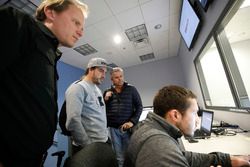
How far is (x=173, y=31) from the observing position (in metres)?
3.73

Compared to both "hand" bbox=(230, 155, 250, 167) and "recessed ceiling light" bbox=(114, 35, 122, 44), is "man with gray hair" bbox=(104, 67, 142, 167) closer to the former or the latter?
"hand" bbox=(230, 155, 250, 167)

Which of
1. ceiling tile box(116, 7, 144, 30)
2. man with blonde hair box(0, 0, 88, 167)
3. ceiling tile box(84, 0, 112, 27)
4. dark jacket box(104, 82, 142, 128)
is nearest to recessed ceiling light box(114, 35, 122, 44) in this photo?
ceiling tile box(116, 7, 144, 30)

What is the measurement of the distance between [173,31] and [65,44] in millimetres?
3347

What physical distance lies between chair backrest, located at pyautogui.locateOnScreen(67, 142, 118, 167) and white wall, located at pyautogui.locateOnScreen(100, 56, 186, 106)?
485 centimetres

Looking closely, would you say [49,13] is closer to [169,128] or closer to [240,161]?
[169,128]

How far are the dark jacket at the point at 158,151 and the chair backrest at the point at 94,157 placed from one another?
0.35ft

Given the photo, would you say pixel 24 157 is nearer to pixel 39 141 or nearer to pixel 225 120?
pixel 39 141

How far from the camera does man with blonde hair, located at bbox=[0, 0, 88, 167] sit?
56 cm

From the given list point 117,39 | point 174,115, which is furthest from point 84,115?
point 117,39

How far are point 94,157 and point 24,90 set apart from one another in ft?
1.52

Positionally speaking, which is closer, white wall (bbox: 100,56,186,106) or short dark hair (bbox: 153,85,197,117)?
short dark hair (bbox: 153,85,197,117)

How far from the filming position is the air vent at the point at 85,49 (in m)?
3.84

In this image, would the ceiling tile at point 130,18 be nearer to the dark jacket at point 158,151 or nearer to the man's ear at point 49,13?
the man's ear at point 49,13

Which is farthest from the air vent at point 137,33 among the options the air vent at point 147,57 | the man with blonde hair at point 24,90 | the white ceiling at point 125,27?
the man with blonde hair at point 24,90
